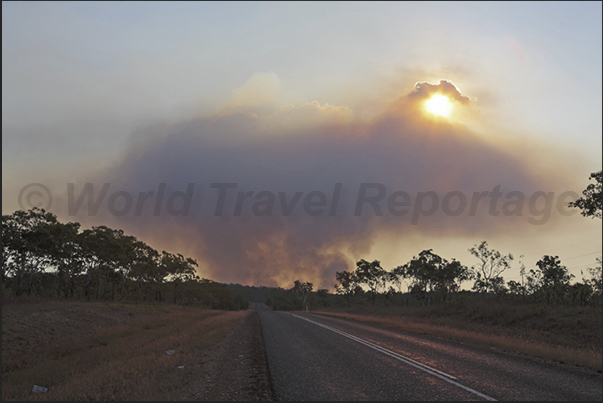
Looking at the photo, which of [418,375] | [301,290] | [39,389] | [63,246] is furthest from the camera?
[301,290]

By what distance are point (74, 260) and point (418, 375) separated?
189 ft

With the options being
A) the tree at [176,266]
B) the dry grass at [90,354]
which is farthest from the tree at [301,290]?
the dry grass at [90,354]

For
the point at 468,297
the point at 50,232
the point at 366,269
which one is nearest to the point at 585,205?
the point at 468,297

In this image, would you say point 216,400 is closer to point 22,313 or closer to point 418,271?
point 22,313

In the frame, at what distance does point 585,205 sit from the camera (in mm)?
28922

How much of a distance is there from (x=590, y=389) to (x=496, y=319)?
26.8 m

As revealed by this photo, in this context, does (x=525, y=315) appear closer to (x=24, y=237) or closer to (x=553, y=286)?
(x=553, y=286)

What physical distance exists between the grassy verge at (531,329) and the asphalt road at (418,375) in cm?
238

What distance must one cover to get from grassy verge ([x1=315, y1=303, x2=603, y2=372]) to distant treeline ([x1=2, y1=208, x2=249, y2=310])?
4108cm

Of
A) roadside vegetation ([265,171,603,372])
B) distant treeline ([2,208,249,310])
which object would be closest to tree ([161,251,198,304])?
distant treeline ([2,208,249,310])

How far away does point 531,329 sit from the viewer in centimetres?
2764

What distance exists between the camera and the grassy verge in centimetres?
1566

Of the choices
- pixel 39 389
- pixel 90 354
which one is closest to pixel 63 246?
pixel 90 354

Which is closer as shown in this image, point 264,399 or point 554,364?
point 264,399
